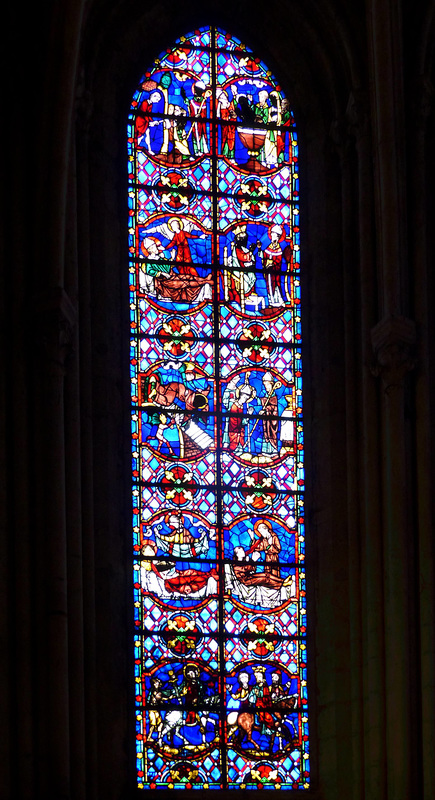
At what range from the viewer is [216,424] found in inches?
746

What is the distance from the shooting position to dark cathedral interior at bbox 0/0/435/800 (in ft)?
57.1

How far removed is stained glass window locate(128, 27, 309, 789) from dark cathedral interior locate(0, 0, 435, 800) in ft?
0.54
